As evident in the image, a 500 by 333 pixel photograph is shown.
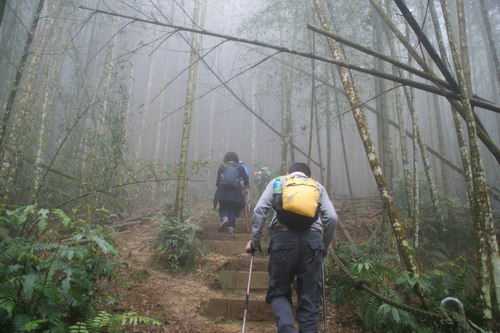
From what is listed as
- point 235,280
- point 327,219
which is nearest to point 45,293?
point 327,219

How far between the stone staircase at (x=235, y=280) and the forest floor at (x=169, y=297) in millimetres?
106

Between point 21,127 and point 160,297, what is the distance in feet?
12.4

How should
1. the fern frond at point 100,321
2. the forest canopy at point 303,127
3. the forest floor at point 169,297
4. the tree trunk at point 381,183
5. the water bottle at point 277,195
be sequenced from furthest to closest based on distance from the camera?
the forest floor at point 169,297 → the tree trunk at point 381,183 → the water bottle at point 277,195 → the forest canopy at point 303,127 → the fern frond at point 100,321

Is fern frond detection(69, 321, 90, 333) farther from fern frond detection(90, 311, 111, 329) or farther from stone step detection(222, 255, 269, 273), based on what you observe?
stone step detection(222, 255, 269, 273)

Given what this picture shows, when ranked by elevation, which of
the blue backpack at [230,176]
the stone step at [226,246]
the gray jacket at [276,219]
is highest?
the blue backpack at [230,176]

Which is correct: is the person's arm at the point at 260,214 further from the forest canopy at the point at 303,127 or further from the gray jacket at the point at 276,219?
the forest canopy at the point at 303,127

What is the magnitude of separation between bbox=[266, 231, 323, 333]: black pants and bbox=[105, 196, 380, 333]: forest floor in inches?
46.4

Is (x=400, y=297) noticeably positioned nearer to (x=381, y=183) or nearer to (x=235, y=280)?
(x=381, y=183)

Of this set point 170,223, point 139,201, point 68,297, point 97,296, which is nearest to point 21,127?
point 170,223

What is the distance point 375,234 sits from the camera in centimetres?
528

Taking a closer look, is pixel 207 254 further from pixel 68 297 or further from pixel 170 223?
pixel 68 297

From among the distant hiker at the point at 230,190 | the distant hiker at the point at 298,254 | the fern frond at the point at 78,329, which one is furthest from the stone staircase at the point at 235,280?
the fern frond at the point at 78,329

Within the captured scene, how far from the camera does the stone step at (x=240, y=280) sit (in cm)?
419

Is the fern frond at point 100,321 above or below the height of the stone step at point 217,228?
below
